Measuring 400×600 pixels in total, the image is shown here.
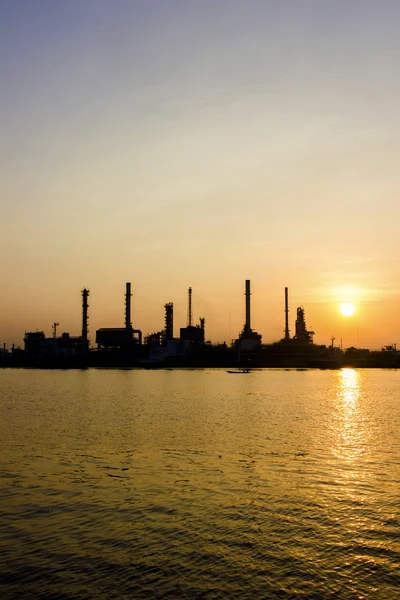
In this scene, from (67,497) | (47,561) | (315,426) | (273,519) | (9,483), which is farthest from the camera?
(315,426)

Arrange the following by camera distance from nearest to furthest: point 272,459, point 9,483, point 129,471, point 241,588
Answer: point 241,588 → point 9,483 → point 129,471 → point 272,459

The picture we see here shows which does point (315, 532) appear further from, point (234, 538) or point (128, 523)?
point (128, 523)

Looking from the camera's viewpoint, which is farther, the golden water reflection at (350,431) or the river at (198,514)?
the golden water reflection at (350,431)

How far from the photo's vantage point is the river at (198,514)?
16.5m

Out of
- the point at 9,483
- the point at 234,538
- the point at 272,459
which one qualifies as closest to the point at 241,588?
the point at 234,538

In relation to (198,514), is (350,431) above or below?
below

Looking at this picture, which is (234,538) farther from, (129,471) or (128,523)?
(129,471)

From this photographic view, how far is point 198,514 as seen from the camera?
22.9 meters

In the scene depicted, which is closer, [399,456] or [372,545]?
[372,545]

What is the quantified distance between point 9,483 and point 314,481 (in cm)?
1534

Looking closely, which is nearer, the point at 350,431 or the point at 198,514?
the point at 198,514

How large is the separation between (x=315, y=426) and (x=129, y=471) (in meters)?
27.3

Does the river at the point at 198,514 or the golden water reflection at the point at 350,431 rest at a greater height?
the river at the point at 198,514

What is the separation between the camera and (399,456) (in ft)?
118
